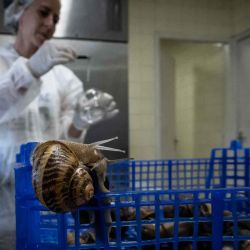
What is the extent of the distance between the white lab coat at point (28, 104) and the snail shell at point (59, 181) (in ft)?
3.73

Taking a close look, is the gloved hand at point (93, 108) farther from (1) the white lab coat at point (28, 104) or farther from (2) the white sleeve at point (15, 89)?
(2) the white sleeve at point (15, 89)

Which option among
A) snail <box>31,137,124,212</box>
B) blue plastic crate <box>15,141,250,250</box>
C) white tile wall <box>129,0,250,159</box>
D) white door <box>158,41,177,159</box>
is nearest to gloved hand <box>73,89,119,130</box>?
white tile wall <box>129,0,250,159</box>

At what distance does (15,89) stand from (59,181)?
125 cm

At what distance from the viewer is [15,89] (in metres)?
1.55

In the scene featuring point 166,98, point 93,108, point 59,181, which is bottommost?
point 59,181

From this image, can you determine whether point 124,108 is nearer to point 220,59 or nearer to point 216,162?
point 216,162

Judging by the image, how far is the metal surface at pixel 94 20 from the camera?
5.37 ft

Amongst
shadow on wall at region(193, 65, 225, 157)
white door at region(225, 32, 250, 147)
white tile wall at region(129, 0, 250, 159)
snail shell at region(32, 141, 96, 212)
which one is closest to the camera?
snail shell at region(32, 141, 96, 212)

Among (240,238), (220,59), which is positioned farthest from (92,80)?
(240,238)

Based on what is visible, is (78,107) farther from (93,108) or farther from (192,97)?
(192,97)

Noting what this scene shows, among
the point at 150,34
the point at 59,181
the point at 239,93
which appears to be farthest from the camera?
the point at 239,93

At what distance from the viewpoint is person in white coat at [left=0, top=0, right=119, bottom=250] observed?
1543 millimetres

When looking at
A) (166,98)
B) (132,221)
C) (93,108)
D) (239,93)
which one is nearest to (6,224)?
(132,221)

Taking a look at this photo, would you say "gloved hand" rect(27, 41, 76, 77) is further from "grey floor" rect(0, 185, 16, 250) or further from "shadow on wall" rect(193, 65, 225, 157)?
"shadow on wall" rect(193, 65, 225, 157)
